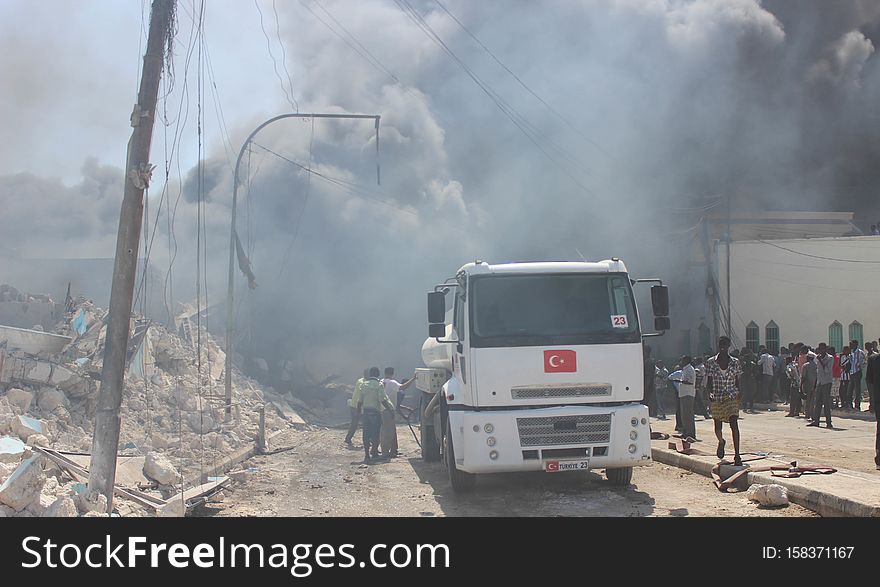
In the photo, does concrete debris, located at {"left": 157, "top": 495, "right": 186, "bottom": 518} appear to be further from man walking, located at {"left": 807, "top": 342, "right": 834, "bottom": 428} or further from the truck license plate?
man walking, located at {"left": 807, "top": 342, "right": 834, "bottom": 428}

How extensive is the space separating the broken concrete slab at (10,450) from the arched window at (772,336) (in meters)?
24.7

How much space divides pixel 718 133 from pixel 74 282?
77.1 ft

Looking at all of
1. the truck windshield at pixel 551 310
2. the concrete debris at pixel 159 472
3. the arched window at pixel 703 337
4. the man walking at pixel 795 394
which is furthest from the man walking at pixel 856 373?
the concrete debris at pixel 159 472

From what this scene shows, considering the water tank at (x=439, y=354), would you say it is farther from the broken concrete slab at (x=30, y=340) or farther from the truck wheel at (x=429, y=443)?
the broken concrete slab at (x=30, y=340)

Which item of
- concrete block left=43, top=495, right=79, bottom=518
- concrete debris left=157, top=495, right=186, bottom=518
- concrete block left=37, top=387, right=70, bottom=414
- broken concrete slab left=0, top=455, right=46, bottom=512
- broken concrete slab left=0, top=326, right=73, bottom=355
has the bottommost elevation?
concrete debris left=157, top=495, right=186, bottom=518

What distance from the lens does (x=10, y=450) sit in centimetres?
696

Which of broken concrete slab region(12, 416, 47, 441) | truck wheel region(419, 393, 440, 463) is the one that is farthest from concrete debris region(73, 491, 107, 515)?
truck wheel region(419, 393, 440, 463)

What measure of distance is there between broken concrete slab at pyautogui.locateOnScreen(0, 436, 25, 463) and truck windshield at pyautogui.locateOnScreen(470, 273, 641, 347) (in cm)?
422

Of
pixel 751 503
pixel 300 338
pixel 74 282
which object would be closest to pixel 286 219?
pixel 300 338

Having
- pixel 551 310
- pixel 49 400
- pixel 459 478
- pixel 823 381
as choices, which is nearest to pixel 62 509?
pixel 459 478

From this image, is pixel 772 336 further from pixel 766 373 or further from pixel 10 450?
pixel 10 450

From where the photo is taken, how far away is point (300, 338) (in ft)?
83.6

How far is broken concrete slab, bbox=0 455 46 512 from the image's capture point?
5574 millimetres
